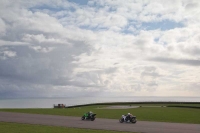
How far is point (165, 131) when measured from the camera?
23.0 m

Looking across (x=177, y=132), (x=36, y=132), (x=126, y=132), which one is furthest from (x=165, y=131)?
(x=36, y=132)

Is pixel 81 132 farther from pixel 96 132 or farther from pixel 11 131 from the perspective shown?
pixel 11 131

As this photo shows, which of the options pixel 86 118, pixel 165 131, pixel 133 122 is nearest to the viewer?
pixel 165 131

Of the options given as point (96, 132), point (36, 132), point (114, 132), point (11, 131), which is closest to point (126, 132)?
point (114, 132)

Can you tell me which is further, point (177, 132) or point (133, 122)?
point (133, 122)

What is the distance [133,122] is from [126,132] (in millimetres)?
8677

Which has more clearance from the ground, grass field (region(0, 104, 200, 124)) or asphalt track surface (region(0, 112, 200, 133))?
grass field (region(0, 104, 200, 124))

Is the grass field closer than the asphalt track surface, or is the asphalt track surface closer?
the asphalt track surface

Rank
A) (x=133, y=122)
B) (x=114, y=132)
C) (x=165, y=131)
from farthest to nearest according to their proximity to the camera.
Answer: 1. (x=133, y=122)
2. (x=165, y=131)
3. (x=114, y=132)

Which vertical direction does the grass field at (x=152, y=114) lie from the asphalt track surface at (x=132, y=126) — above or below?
above

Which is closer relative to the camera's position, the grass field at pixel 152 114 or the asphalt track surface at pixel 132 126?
the asphalt track surface at pixel 132 126

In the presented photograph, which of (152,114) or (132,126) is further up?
(152,114)

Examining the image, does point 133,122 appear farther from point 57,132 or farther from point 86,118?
point 57,132

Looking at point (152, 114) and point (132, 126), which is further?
point (152, 114)
